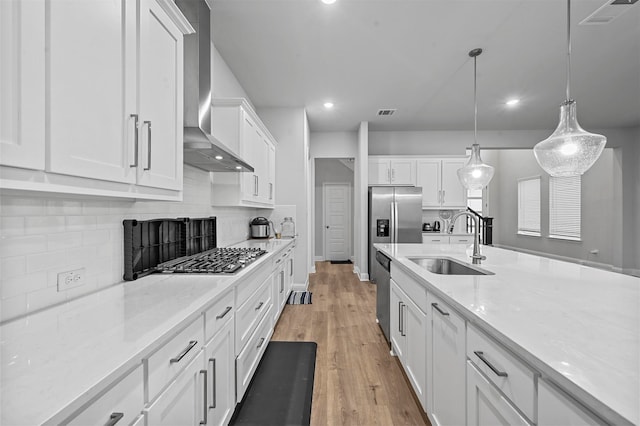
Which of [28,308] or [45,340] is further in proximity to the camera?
[28,308]

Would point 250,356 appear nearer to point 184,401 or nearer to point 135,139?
point 184,401

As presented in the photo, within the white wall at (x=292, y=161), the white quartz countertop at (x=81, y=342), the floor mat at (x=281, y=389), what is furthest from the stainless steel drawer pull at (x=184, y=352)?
the white wall at (x=292, y=161)

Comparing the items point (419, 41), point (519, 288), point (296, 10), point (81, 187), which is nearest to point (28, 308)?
point (81, 187)

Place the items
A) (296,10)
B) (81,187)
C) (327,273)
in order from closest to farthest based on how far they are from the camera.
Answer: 1. (81,187)
2. (296,10)
3. (327,273)

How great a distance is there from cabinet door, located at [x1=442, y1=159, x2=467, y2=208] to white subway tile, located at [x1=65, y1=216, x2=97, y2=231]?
18.6ft

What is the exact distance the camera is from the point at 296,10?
246 centimetres

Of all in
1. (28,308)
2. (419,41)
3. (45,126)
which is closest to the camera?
(45,126)

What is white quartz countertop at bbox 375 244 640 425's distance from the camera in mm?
604

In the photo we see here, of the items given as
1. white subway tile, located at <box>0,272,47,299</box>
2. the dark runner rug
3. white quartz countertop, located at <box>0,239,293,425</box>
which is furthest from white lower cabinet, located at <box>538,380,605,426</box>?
the dark runner rug

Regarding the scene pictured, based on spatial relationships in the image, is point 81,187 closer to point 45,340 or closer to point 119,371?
point 45,340

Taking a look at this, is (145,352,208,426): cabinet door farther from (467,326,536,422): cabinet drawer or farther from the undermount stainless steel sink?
the undermount stainless steel sink

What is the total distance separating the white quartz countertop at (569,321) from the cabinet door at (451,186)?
4.20 meters

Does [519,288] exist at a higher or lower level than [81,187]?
lower

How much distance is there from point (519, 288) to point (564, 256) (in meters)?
7.17
